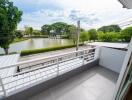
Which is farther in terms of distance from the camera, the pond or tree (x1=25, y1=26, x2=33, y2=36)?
tree (x1=25, y1=26, x2=33, y2=36)

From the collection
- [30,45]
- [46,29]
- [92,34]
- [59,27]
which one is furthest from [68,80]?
[46,29]

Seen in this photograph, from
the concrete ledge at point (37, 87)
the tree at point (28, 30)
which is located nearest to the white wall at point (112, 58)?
the concrete ledge at point (37, 87)

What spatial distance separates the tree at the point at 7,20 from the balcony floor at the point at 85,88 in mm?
8738

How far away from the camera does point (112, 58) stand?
2865 millimetres

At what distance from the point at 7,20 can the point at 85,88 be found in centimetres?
958

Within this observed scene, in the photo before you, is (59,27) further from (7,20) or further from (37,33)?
(7,20)

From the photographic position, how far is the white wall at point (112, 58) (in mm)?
2653

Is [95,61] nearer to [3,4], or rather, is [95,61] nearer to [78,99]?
[78,99]

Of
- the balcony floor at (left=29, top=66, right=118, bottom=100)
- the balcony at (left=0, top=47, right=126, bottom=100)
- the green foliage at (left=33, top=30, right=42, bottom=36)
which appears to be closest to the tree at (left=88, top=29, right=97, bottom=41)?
the green foliage at (left=33, top=30, right=42, bottom=36)

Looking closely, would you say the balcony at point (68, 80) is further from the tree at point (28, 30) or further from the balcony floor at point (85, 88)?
the tree at point (28, 30)

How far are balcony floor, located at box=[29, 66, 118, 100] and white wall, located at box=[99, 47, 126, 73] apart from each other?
22 cm

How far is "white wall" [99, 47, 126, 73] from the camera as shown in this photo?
265 centimetres

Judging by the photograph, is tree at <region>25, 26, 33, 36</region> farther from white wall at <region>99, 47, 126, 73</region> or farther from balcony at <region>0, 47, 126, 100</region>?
white wall at <region>99, 47, 126, 73</region>

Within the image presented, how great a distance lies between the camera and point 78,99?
1812 mm
